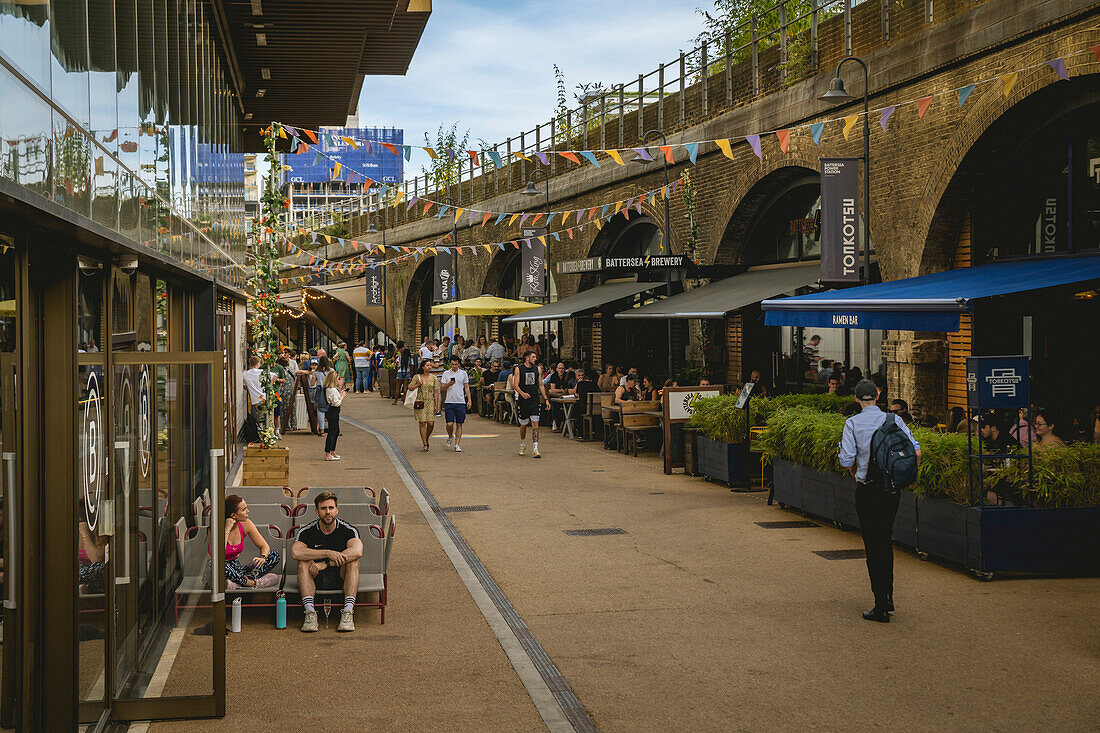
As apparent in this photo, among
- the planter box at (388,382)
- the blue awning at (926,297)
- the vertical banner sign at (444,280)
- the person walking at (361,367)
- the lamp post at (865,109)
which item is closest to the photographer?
the blue awning at (926,297)

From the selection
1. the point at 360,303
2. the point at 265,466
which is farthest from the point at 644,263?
the point at 360,303

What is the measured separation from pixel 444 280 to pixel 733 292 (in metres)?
19.9

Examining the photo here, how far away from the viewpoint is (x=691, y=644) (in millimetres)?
7824

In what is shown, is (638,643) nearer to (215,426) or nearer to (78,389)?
(215,426)

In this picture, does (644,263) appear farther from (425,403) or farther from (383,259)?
(383,259)

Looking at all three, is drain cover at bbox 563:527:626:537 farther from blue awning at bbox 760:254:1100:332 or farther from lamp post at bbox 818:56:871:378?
lamp post at bbox 818:56:871:378

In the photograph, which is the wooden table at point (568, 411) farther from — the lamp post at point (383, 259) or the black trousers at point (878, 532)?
the lamp post at point (383, 259)

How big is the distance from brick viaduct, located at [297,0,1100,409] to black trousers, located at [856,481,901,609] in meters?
6.96

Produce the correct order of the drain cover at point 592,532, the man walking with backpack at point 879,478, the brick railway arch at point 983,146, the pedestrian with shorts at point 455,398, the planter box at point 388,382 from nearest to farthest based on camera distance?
1. the man walking with backpack at point 879,478
2. the drain cover at point 592,532
3. the brick railway arch at point 983,146
4. the pedestrian with shorts at point 455,398
5. the planter box at point 388,382

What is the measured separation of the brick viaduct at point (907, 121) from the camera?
1404 cm

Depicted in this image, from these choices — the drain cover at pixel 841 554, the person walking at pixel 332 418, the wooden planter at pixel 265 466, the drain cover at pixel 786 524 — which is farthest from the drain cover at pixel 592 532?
the person walking at pixel 332 418

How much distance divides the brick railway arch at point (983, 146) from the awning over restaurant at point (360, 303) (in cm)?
3323

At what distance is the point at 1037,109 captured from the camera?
14570 mm

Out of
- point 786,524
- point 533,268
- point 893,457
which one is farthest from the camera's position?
point 533,268
